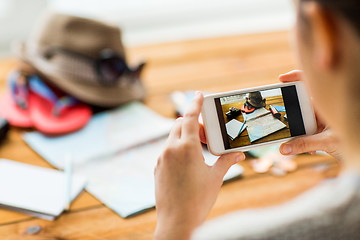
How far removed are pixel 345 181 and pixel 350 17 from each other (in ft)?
0.47

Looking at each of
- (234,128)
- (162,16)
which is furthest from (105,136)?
(162,16)

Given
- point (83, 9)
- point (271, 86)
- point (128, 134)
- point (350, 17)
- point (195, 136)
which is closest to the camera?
point (350, 17)

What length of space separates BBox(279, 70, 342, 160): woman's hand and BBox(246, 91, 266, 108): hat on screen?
0.06 meters

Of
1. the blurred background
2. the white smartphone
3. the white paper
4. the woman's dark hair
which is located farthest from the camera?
the blurred background

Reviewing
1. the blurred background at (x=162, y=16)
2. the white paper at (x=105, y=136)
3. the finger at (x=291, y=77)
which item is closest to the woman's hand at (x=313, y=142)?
the finger at (x=291, y=77)

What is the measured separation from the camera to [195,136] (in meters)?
0.56

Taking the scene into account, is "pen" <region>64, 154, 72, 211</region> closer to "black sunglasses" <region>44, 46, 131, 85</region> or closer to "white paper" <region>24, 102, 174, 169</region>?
"white paper" <region>24, 102, 174, 169</region>

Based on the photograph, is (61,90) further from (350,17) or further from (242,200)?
(350,17)

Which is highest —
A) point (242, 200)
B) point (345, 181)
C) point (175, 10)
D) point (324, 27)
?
point (175, 10)

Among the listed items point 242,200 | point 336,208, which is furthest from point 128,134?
point 336,208

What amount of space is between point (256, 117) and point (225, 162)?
0.32 feet

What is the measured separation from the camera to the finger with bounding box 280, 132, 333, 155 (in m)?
0.67

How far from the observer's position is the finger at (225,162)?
0.61m

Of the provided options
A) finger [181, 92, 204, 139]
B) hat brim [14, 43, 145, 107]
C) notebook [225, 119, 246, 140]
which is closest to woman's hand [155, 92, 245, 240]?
finger [181, 92, 204, 139]
